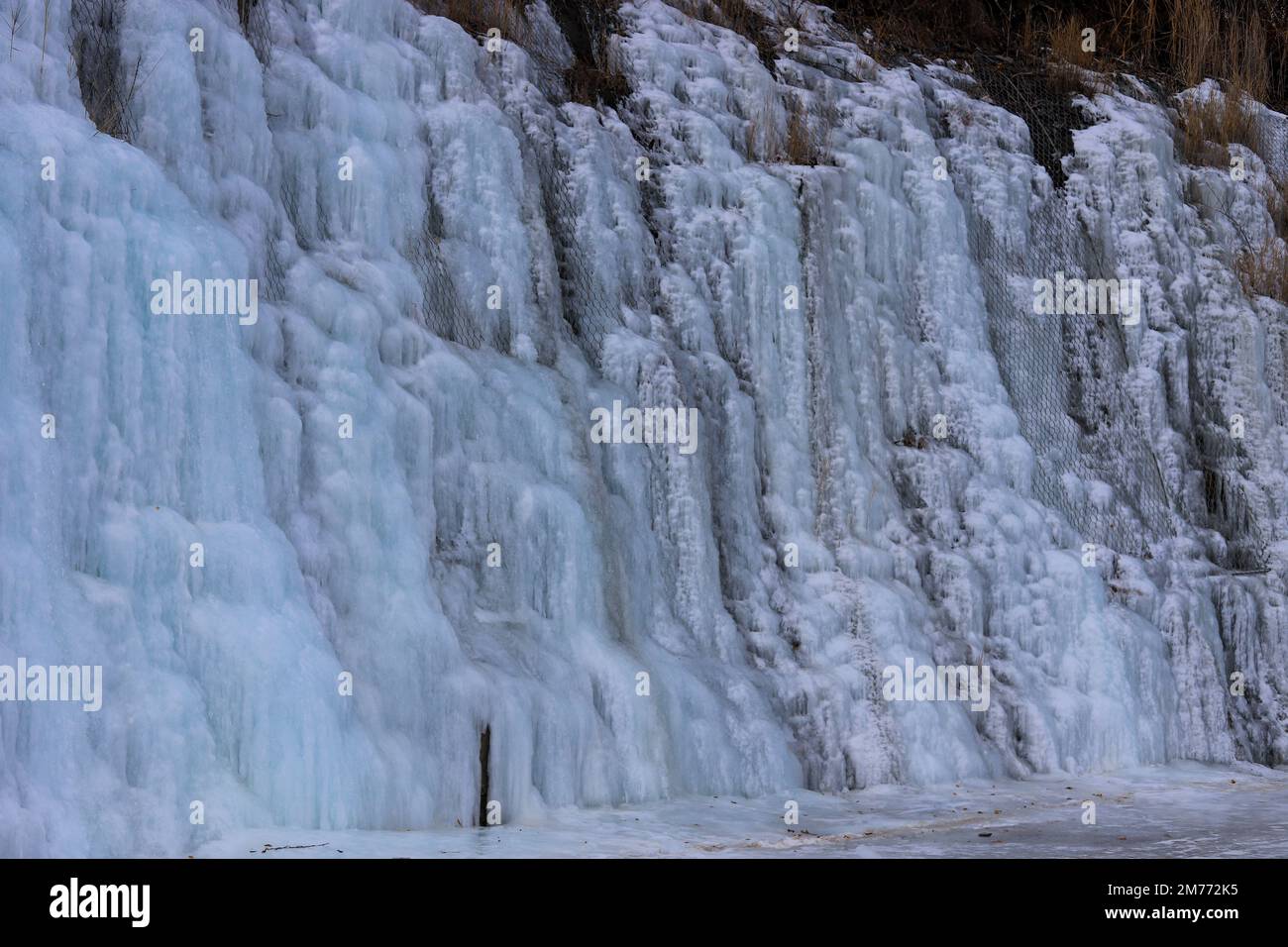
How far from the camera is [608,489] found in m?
8.98

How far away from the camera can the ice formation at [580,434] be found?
22.2 ft

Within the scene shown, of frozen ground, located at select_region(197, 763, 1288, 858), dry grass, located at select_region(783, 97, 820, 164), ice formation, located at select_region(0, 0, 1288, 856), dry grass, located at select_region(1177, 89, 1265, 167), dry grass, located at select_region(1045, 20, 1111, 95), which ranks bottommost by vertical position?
frozen ground, located at select_region(197, 763, 1288, 858)

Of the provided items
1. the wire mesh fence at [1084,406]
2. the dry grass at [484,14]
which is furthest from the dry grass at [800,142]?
the dry grass at [484,14]

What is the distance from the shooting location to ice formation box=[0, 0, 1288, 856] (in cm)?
676

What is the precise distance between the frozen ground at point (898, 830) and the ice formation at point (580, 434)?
0.85ft

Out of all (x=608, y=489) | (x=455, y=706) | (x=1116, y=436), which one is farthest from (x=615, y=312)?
(x=1116, y=436)

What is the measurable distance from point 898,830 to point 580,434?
268 cm

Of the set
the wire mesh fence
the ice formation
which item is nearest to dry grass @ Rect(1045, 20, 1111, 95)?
the ice formation

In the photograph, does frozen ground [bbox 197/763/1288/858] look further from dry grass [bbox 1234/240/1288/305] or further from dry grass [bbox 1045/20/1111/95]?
dry grass [bbox 1045/20/1111/95]

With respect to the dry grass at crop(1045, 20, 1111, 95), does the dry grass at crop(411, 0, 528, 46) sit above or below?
below

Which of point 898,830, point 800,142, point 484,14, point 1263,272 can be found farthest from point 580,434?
point 1263,272

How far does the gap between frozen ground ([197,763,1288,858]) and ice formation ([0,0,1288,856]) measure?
258mm

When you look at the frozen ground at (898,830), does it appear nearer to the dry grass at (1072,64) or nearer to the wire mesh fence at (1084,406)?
the wire mesh fence at (1084,406)

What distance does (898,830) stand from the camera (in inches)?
302
